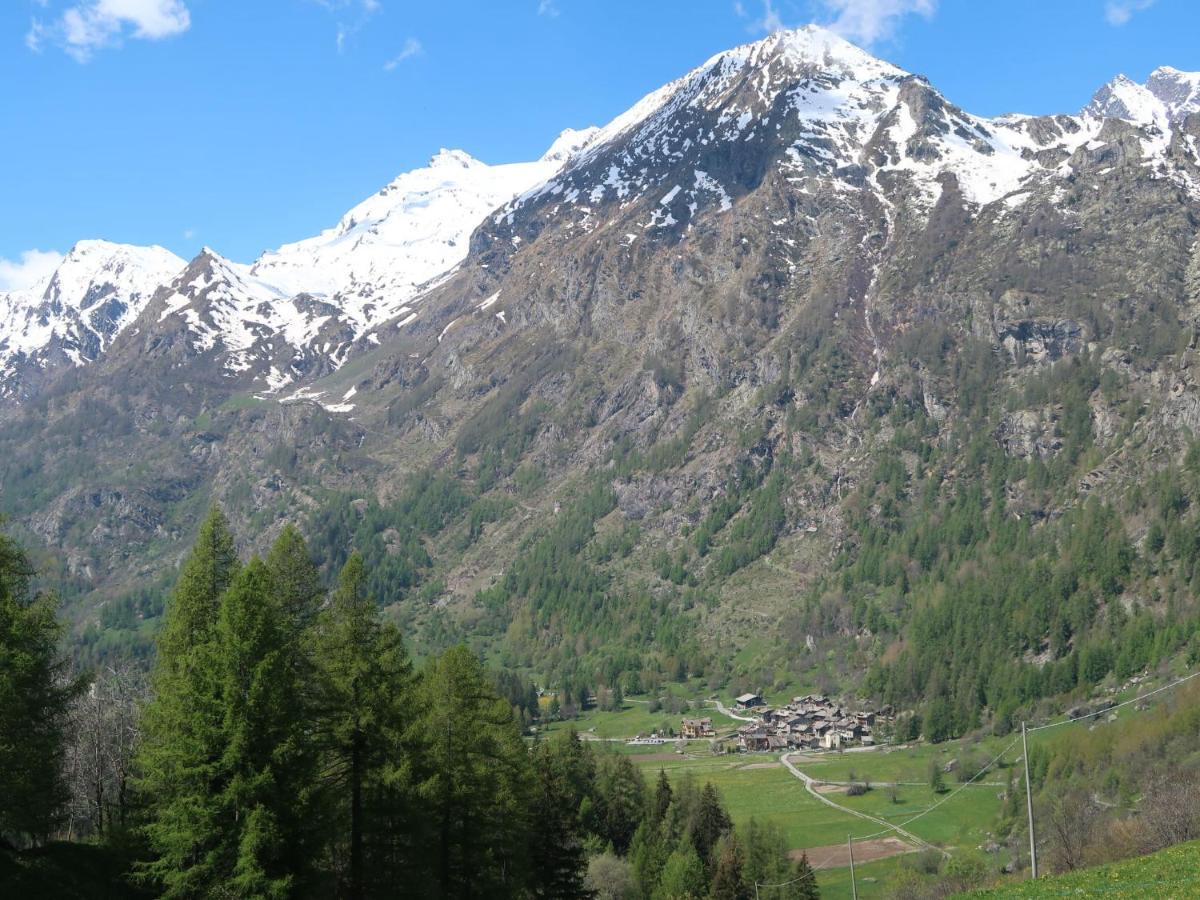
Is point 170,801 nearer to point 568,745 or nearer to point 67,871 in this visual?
point 67,871

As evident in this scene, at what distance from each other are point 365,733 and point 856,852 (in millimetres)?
107558

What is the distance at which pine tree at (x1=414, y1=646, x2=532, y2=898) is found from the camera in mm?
52531

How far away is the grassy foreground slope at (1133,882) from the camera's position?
3841cm

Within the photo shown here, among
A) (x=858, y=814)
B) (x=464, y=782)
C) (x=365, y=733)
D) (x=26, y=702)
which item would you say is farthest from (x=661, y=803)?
(x=26, y=702)

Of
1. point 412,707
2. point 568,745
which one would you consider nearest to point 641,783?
point 568,745

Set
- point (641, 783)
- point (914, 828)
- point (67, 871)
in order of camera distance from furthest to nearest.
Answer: point (914, 828) → point (641, 783) → point (67, 871)

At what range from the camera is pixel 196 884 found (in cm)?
3994

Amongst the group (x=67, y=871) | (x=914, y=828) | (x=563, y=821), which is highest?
(x=67, y=871)

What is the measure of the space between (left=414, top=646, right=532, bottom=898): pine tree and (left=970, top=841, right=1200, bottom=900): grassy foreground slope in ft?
78.0

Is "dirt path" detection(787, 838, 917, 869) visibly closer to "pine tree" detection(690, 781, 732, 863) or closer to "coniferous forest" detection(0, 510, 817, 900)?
"pine tree" detection(690, 781, 732, 863)

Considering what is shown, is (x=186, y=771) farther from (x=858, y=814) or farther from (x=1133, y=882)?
(x=858, y=814)

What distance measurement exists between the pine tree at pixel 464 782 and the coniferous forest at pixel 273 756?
4.4 inches

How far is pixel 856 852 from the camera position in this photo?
138 metres

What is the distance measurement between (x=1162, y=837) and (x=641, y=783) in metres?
58.7
